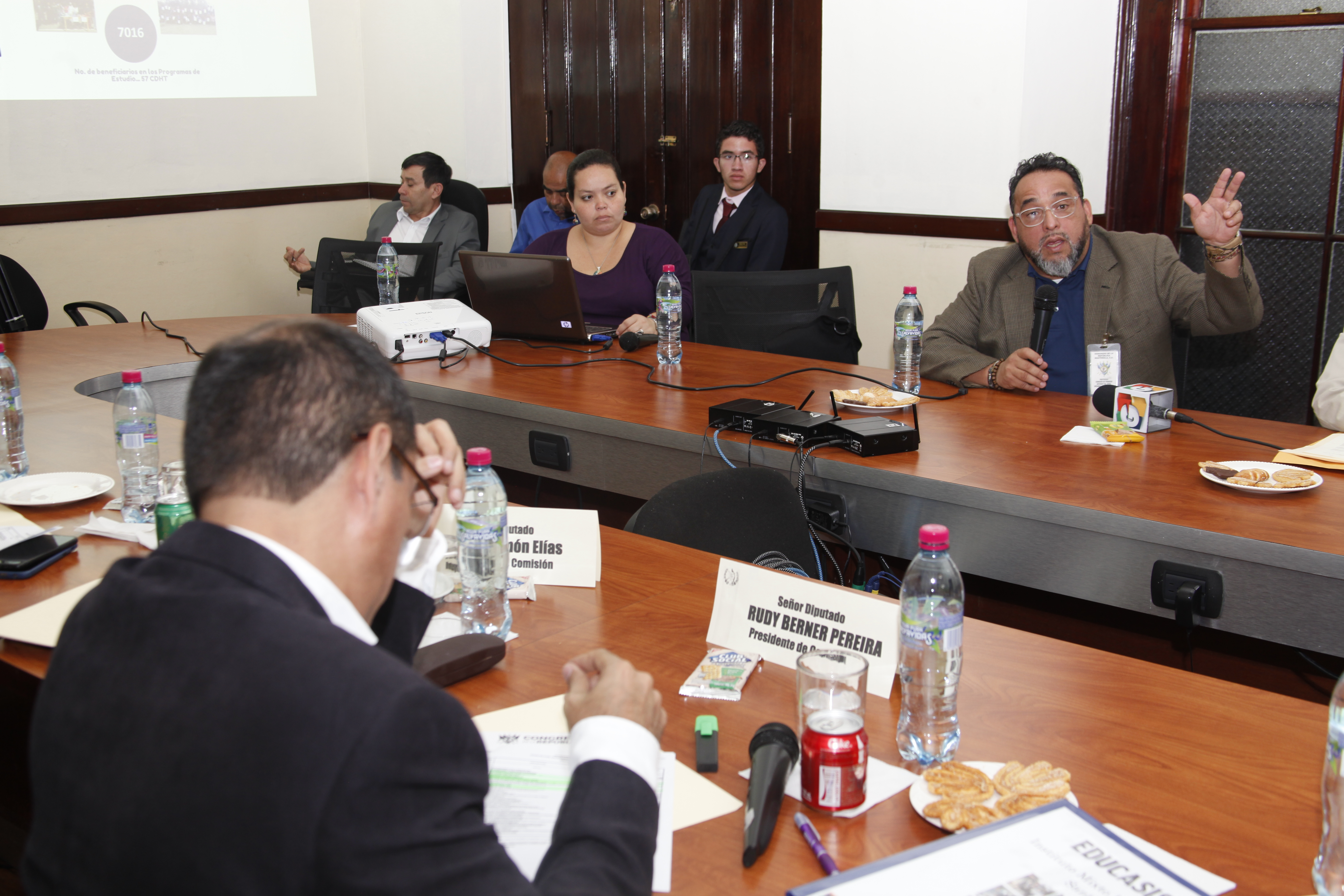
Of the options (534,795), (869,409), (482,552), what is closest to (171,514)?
(482,552)

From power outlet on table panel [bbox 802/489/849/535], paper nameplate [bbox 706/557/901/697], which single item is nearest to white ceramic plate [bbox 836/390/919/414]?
power outlet on table panel [bbox 802/489/849/535]

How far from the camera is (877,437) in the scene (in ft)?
6.97

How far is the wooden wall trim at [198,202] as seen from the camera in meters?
5.18

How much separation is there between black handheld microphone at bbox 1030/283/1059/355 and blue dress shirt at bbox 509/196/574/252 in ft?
9.50

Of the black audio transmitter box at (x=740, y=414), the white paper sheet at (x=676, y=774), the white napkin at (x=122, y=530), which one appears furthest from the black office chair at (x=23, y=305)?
the white paper sheet at (x=676, y=774)

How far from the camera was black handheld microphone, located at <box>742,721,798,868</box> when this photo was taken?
3.15 ft

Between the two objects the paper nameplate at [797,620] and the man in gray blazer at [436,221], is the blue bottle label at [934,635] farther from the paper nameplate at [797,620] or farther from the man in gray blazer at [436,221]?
the man in gray blazer at [436,221]

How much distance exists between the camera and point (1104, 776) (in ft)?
3.52

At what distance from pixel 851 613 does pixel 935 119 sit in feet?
11.1

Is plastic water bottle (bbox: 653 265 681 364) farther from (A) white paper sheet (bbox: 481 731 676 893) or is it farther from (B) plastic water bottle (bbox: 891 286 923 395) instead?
(A) white paper sheet (bbox: 481 731 676 893)

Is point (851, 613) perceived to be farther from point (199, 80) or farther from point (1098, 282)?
point (199, 80)

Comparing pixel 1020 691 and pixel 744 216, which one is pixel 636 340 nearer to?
pixel 744 216

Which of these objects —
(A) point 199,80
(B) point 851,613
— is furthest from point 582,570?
(A) point 199,80

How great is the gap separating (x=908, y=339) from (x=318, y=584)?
2.35 metres
